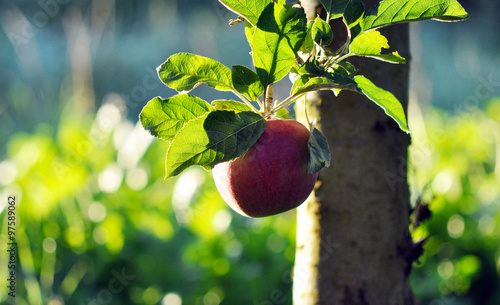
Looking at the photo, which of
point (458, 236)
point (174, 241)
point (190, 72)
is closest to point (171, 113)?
point (190, 72)

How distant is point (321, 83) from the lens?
16.3 inches

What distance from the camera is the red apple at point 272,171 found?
17.8 inches

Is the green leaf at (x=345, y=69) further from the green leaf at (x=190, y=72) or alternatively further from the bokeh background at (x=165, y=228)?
the bokeh background at (x=165, y=228)

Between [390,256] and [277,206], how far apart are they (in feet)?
0.94

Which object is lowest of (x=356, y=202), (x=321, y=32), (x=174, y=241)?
(x=174, y=241)

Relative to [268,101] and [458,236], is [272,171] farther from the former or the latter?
[458,236]

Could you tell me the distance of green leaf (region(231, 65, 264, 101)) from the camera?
442 mm

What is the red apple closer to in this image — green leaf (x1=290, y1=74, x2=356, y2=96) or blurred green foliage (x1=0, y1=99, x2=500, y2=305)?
green leaf (x1=290, y1=74, x2=356, y2=96)

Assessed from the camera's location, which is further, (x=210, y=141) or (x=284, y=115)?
(x=284, y=115)

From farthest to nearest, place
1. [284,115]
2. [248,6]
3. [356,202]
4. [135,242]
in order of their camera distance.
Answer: [135,242] → [356,202] → [284,115] → [248,6]

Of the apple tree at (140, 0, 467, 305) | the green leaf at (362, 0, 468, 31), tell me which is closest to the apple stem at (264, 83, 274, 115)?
the apple tree at (140, 0, 467, 305)

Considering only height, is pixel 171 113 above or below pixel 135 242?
above

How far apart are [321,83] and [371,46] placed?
0.06m

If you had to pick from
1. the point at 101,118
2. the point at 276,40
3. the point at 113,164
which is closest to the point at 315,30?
the point at 276,40
